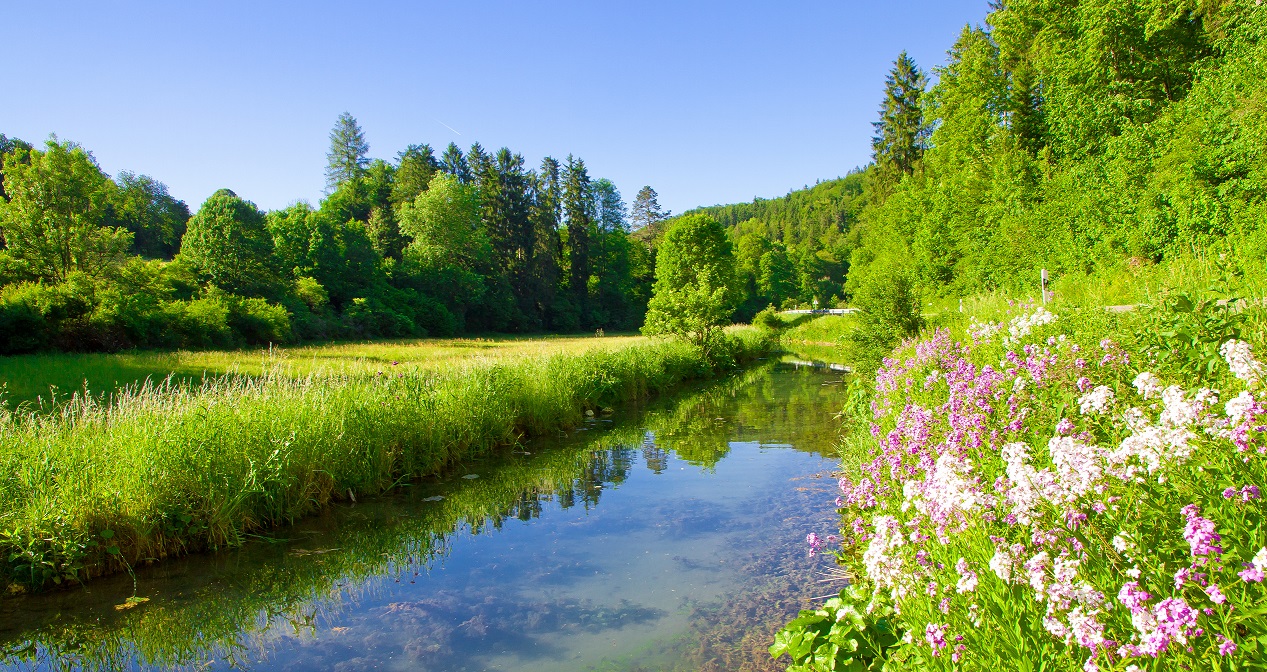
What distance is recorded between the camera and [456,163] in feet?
204

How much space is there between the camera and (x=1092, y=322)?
5418 mm

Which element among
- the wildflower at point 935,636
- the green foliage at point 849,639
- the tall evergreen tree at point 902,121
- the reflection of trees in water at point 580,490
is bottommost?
the reflection of trees in water at point 580,490

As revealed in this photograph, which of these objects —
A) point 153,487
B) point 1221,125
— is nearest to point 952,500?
point 153,487

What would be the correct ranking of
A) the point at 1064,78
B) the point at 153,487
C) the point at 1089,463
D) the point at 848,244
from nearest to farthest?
the point at 1089,463
the point at 153,487
the point at 1064,78
the point at 848,244

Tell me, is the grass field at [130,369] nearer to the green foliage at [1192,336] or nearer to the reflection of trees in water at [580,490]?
the reflection of trees in water at [580,490]

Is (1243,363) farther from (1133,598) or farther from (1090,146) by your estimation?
(1090,146)

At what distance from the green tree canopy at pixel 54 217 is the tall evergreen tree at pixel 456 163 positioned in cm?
3512

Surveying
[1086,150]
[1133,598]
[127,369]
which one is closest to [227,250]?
[127,369]

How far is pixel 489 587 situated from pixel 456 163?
2394 inches

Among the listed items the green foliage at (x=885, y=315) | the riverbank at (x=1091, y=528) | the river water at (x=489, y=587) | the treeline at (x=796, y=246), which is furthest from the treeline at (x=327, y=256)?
the riverbank at (x=1091, y=528)

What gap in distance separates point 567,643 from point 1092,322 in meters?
4.92

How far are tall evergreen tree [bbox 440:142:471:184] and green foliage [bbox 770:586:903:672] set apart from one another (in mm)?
62222

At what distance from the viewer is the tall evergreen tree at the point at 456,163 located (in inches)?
2425

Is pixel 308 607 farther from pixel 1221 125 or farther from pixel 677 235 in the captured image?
pixel 677 235
